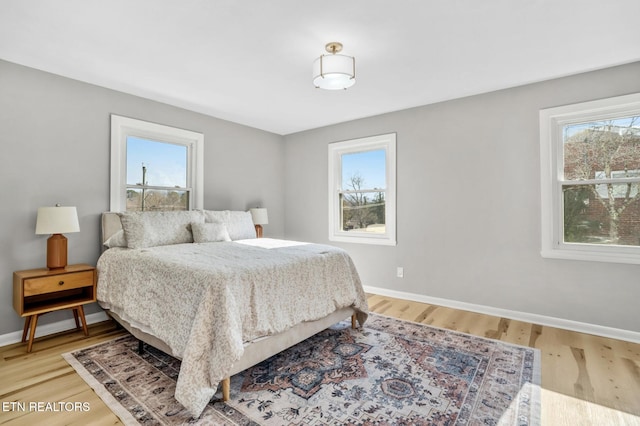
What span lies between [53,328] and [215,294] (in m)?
2.20

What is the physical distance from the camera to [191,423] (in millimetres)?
1723

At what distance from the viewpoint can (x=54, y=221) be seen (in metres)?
2.66

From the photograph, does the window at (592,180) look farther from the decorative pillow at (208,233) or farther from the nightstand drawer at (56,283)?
the nightstand drawer at (56,283)

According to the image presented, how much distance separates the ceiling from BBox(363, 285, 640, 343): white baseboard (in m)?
2.35

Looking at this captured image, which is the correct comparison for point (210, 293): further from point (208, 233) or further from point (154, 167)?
point (154, 167)

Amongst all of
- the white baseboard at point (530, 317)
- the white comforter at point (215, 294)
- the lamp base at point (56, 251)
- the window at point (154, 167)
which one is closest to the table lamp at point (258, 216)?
the window at point (154, 167)

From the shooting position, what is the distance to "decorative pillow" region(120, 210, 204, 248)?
300 cm

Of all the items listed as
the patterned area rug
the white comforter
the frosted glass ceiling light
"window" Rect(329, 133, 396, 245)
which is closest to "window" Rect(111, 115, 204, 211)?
the white comforter

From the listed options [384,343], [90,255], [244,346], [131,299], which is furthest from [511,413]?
[90,255]

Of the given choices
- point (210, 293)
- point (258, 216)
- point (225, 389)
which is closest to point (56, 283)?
point (210, 293)

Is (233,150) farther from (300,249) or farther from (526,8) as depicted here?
(526,8)

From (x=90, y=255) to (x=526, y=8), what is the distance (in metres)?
4.17

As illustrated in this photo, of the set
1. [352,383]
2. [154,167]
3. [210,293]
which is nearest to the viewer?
[210,293]

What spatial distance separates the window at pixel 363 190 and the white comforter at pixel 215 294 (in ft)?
5.02
